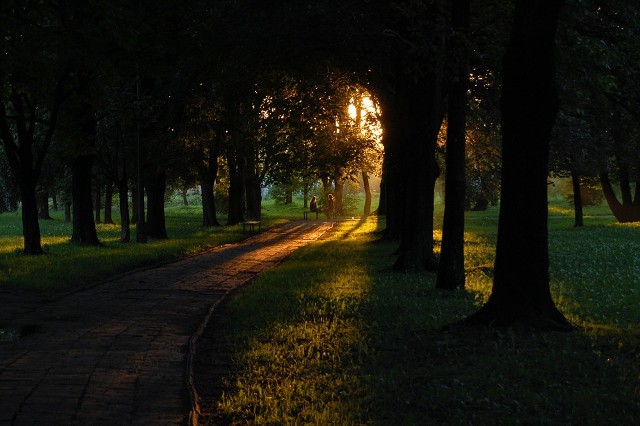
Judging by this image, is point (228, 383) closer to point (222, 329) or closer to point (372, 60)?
point (222, 329)

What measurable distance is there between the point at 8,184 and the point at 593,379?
50.6 meters

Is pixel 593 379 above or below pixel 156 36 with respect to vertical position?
below

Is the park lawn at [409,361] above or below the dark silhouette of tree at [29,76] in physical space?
below

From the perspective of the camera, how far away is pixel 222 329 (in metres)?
10.3

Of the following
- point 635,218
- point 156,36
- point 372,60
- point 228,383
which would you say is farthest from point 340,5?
point 635,218

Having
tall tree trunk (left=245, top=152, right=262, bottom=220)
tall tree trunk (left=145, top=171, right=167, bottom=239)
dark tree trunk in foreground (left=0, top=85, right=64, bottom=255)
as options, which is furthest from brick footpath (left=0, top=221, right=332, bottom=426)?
tall tree trunk (left=245, top=152, right=262, bottom=220)

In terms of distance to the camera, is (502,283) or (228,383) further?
(502,283)

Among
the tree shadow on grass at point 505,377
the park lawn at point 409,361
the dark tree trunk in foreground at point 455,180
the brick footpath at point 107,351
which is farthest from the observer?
the dark tree trunk in foreground at point 455,180

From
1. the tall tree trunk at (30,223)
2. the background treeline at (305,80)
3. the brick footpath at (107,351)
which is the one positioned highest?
the background treeline at (305,80)

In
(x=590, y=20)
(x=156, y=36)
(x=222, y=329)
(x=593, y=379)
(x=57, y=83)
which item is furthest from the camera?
(x=57, y=83)

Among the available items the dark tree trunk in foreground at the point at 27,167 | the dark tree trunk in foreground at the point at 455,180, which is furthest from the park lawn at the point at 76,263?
the dark tree trunk in foreground at the point at 455,180

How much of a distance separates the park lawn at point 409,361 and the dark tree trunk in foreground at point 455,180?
52 cm

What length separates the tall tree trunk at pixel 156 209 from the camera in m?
30.9

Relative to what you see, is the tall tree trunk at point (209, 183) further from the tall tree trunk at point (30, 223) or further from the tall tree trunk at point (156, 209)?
the tall tree trunk at point (30, 223)
